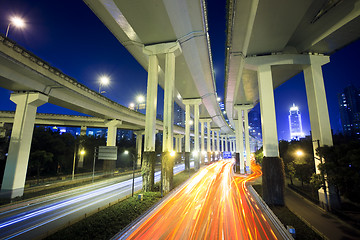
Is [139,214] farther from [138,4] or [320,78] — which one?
[320,78]

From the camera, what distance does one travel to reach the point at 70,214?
42.6 feet

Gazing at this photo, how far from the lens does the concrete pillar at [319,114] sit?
45.7 ft

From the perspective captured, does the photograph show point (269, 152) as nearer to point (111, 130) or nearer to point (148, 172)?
point (148, 172)

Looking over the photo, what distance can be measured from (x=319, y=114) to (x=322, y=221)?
29.0 feet

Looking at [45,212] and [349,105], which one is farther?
[349,105]

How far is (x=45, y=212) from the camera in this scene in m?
13.5

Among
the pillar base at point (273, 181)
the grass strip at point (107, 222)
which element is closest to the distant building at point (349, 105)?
the pillar base at point (273, 181)

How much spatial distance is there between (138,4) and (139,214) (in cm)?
1632

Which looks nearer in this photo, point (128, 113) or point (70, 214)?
point (70, 214)

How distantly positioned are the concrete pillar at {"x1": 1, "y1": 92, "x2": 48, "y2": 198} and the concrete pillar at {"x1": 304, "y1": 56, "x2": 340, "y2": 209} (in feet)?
91.0

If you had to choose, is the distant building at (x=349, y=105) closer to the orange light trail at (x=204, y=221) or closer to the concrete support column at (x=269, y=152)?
the concrete support column at (x=269, y=152)

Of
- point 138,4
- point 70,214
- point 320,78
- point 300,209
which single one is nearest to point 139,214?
point 70,214

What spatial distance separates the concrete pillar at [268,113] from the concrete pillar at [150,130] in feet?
36.3

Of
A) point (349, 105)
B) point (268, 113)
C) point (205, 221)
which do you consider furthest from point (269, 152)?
point (349, 105)
